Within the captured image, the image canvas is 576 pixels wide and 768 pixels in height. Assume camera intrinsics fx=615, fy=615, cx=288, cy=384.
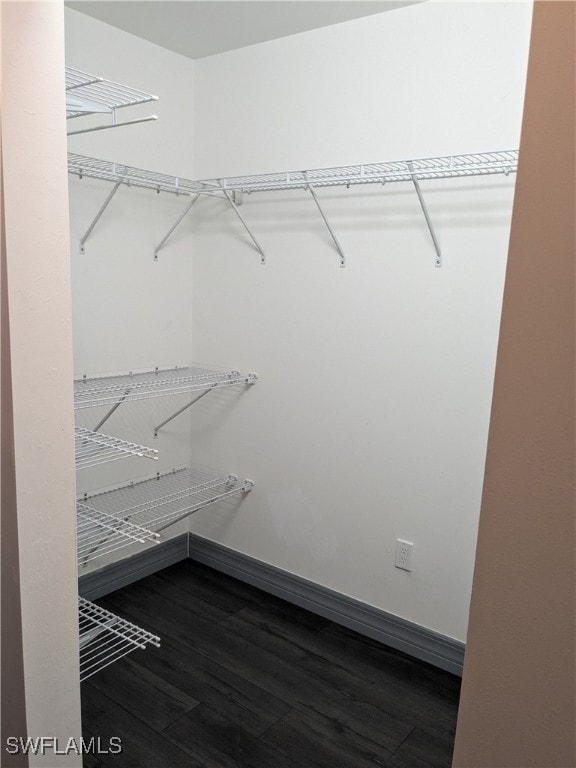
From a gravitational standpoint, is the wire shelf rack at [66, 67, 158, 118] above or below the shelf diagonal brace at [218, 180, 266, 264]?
above

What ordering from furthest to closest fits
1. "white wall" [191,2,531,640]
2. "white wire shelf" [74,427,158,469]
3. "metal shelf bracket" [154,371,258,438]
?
"metal shelf bracket" [154,371,258,438], "white wall" [191,2,531,640], "white wire shelf" [74,427,158,469]

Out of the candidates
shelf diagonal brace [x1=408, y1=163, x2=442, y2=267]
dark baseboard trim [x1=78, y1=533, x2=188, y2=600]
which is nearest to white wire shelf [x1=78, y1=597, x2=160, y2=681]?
dark baseboard trim [x1=78, y1=533, x2=188, y2=600]

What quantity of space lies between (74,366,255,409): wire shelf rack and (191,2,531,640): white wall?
0.11 metres

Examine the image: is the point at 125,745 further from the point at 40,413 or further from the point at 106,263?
the point at 106,263

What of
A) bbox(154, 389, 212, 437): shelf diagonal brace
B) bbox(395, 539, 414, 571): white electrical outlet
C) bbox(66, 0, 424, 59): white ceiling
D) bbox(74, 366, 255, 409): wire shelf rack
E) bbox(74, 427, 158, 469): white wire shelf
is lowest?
bbox(395, 539, 414, 571): white electrical outlet

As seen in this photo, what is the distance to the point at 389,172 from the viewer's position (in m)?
2.13

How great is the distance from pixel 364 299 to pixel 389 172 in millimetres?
464

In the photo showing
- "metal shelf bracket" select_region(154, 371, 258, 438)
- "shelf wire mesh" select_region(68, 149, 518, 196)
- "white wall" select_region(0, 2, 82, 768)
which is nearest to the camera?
"white wall" select_region(0, 2, 82, 768)

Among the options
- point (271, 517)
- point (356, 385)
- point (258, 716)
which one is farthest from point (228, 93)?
point (258, 716)

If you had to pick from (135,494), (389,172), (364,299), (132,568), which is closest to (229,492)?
(135,494)

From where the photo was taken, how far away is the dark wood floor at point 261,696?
1831mm

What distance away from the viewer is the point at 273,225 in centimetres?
256

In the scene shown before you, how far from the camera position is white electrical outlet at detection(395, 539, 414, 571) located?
7.61 feet

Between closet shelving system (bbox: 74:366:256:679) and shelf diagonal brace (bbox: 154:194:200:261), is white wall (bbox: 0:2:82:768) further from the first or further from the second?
shelf diagonal brace (bbox: 154:194:200:261)
